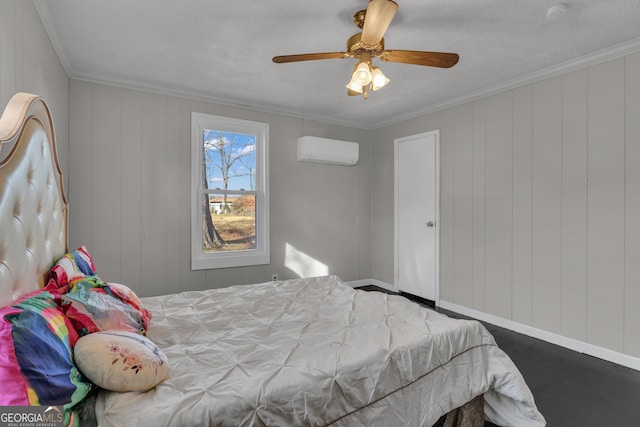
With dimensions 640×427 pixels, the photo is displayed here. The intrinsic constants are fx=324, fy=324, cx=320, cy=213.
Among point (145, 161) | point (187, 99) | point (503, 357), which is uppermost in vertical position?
point (187, 99)

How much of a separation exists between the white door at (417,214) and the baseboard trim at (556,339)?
51cm

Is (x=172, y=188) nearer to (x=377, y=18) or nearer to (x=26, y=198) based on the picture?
(x=26, y=198)

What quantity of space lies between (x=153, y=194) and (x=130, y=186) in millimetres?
225

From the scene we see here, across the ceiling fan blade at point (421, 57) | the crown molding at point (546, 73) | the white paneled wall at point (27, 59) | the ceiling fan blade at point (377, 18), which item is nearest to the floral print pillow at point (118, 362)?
the white paneled wall at point (27, 59)

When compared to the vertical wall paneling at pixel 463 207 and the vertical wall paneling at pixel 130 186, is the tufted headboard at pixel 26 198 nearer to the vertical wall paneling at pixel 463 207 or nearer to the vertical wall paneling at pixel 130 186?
the vertical wall paneling at pixel 130 186

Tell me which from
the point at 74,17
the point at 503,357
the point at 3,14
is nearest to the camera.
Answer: the point at 3,14

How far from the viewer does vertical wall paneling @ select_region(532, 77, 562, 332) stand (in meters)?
2.94

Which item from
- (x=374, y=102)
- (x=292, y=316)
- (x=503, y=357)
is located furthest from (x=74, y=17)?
(x=503, y=357)

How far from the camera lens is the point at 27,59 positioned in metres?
1.88

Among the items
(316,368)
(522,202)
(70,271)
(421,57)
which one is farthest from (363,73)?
(522,202)

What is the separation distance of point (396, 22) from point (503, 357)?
7.17 ft

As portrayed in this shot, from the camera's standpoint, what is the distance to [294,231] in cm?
434

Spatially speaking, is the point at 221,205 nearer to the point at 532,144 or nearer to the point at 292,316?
the point at 292,316

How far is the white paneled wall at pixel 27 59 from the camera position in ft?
5.14
